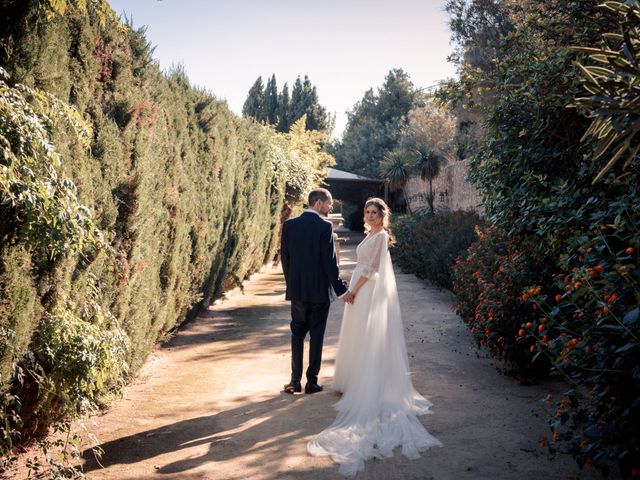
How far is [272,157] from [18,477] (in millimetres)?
14144

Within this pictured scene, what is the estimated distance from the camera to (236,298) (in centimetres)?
1241

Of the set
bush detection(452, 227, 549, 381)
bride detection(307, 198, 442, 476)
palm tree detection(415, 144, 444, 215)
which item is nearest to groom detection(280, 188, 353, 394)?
bride detection(307, 198, 442, 476)

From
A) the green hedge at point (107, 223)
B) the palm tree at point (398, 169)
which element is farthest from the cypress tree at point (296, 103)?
the green hedge at point (107, 223)

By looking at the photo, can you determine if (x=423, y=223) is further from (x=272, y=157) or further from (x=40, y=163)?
(x=40, y=163)

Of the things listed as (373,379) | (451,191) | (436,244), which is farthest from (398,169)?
(373,379)

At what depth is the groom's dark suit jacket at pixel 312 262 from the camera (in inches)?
228

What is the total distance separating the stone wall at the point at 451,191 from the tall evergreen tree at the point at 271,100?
3248 cm

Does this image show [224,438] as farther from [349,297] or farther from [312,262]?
[312,262]

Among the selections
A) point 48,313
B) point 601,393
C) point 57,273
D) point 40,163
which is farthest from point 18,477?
point 601,393

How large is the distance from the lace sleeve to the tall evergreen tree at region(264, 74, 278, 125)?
5435 centimetres

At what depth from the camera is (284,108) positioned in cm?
5828

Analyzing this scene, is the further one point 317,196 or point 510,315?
point 317,196

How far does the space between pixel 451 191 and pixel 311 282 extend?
17.5 m

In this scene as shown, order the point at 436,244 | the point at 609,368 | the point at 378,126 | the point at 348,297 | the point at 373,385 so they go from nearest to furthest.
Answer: the point at 609,368
the point at 373,385
the point at 348,297
the point at 436,244
the point at 378,126
